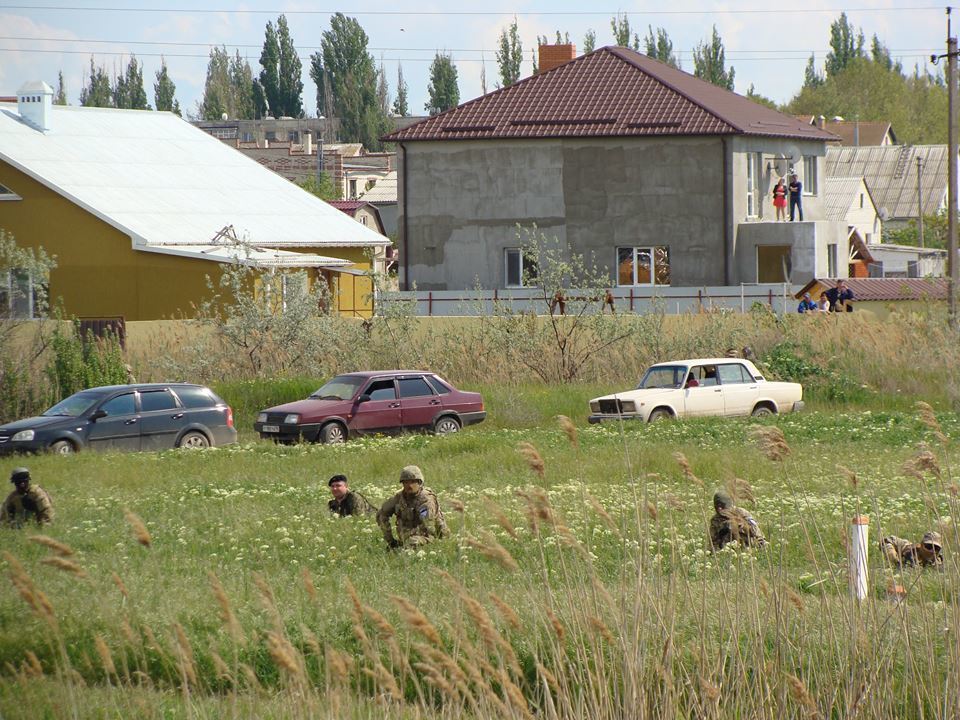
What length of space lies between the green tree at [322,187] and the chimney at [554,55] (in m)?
27.7

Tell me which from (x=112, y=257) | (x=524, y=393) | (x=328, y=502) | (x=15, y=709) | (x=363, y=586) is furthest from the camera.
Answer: (x=112, y=257)

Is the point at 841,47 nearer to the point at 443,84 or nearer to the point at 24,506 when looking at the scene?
the point at 443,84

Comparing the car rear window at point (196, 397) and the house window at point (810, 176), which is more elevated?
the house window at point (810, 176)

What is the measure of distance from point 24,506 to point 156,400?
Result: 31.2 ft

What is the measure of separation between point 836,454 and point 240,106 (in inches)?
5047

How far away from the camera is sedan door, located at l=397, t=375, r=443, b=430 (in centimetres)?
2652

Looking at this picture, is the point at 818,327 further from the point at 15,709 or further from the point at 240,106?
the point at 240,106

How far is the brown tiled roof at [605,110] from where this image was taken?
46.0 meters

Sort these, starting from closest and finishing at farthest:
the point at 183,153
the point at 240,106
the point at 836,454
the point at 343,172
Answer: the point at 836,454 < the point at 183,153 < the point at 343,172 < the point at 240,106

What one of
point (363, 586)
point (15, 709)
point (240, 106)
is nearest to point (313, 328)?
point (363, 586)

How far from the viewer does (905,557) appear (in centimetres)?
1236

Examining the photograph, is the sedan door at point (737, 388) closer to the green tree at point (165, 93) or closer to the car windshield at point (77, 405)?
the car windshield at point (77, 405)

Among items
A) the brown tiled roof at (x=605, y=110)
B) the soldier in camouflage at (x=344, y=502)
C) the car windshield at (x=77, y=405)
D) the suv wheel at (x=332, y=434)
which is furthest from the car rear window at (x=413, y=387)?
the brown tiled roof at (x=605, y=110)

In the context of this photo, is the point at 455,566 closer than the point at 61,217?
Yes
